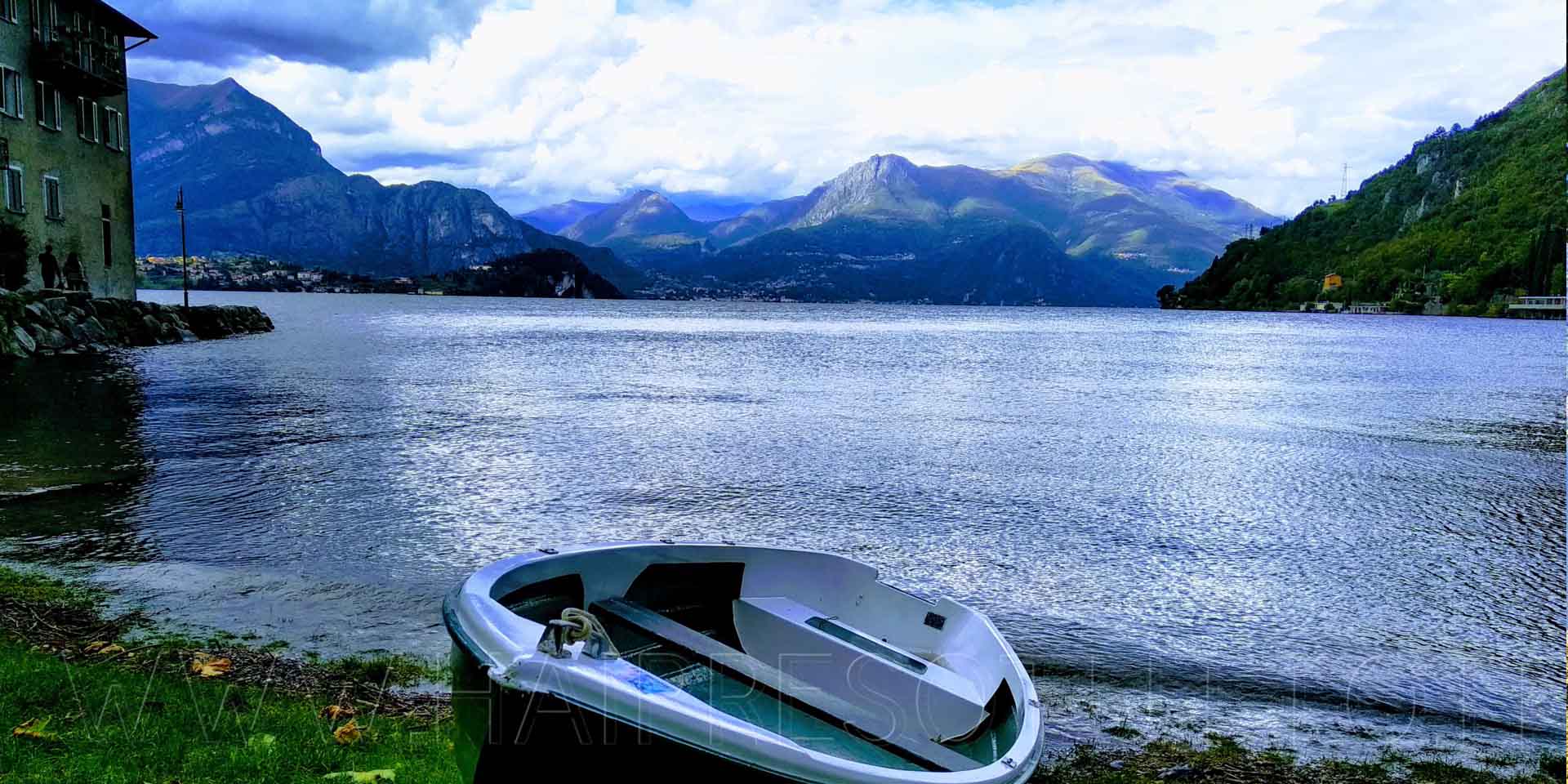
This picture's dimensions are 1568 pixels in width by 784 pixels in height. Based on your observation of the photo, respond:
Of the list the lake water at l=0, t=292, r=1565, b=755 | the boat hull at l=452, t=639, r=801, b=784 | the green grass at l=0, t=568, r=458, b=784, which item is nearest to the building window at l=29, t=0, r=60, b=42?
the lake water at l=0, t=292, r=1565, b=755

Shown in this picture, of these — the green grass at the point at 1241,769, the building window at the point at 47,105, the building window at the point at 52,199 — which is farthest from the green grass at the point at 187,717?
the building window at the point at 47,105

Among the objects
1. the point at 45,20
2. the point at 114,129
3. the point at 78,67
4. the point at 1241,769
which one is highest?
the point at 45,20

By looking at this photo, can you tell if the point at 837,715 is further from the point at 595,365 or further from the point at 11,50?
the point at 11,50

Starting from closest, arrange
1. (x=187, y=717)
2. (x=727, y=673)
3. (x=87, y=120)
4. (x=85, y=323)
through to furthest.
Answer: (x=727, y=673) < (x=187, y=717) < (x=85, y=323) < (x=87, y=120)

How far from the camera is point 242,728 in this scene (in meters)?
7.21

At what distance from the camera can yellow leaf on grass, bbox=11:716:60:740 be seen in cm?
658

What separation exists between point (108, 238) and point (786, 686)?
61972mm

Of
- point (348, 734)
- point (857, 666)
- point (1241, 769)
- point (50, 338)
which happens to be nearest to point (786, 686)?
point (857, 666)

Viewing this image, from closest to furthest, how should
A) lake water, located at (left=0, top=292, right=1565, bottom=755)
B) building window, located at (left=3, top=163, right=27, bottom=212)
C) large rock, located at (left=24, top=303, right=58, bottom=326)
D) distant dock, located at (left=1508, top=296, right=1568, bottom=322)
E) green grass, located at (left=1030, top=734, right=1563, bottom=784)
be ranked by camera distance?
green grass, located at (left=1030, top=734, right=1563, bottom=784)
lake water, located at (left=0, top=292, right=1565, bottom=755)
large rock, located at (left=24, top=303, right=58, bottom=326)
building window, located at (left=3, top=163, right=27, bottom=212)
distant dock, located at (left=1508, top=296, right=1568, bottom=322)

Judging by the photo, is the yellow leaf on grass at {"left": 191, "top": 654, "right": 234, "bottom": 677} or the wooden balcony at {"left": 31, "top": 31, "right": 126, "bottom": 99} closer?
the yellow leaf on grass at {"left": 191, "top": 654, "right": 234, "bottom": 677}

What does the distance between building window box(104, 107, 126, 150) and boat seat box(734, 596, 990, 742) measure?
Result: 201ft

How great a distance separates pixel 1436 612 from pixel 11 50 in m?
57.2

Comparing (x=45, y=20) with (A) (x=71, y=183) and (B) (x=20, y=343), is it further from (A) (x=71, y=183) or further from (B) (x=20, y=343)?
(B) (x=20, y=343)

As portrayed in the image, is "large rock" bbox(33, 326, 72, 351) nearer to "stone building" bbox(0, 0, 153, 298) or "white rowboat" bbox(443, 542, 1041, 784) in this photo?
"stone building" bbox(0, 0, 153, 298)
